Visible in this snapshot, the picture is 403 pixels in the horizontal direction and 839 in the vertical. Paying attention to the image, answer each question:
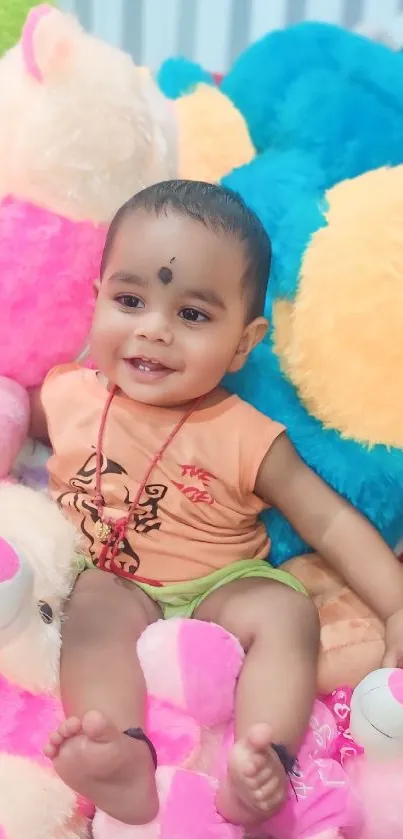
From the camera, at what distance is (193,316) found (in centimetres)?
91

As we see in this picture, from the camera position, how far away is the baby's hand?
87 cm

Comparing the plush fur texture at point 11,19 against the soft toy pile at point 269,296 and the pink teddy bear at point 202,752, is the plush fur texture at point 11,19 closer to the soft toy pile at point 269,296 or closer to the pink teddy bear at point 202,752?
the soft toy pile at point 269,296

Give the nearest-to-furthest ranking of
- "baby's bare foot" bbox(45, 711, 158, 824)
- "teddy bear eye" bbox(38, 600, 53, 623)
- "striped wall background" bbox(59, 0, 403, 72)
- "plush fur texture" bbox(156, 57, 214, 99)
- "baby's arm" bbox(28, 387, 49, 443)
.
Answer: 1. "baby's bare foot" bbox(45, 711, 158, 824)
2. "teddy bear eye" bbox(38, 600, 53, 623)
3. "baby's arm" bbox(28, 387, 49, 443)
4. "plush fur texture" bbox(156, 57, 214, 99)
5. "striped wall background" bbox(59, 0, 403, 72)

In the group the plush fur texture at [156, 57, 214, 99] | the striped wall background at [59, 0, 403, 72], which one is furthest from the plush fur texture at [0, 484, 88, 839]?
the striped wall background at [59, 0, 403, 72]

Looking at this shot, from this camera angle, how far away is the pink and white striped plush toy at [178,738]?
0.72 metres

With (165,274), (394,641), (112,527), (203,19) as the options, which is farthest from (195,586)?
(203,19)

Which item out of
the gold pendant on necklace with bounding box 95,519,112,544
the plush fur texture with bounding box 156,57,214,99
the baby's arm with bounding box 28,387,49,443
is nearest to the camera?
the gold pendant on necklace with bounding box 95,519,112,544

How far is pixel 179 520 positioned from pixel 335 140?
1.59 feet

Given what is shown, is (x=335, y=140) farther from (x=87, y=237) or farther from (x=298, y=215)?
(x=87, y=237)

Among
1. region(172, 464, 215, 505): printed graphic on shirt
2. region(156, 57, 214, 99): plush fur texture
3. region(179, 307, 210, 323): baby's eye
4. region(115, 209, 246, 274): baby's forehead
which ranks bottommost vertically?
region(172, 464, 215, 505): printed graphic on shirt

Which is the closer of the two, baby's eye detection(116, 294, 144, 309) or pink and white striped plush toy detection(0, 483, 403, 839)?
pink and white striped plush toy detection(0, 483, 403, 839)

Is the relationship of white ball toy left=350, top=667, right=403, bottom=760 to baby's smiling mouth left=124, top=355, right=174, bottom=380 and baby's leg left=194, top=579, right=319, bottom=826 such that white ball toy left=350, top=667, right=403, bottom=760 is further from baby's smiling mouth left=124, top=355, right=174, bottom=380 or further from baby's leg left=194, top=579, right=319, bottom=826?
baby's smiling mouth left=124, top=355, right=174, bottom=380

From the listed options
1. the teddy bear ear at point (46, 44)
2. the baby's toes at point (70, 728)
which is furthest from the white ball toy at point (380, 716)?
the teddy bear ear at point (46, 44)

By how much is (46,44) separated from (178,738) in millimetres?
718
